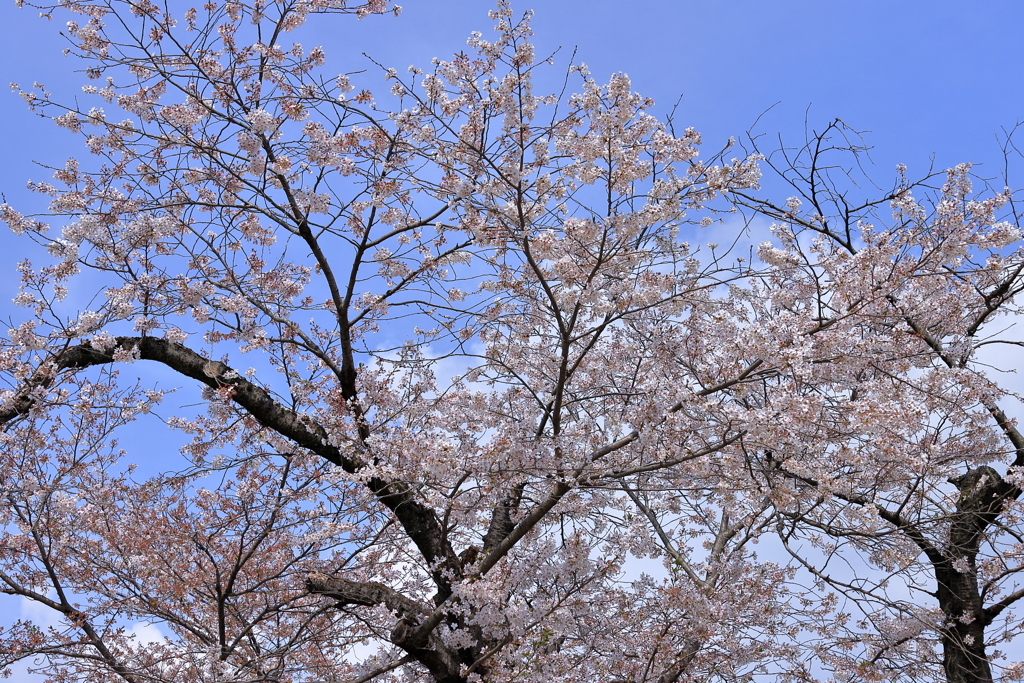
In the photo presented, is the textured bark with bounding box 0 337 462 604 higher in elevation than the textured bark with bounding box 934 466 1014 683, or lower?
higher

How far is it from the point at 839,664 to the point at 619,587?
2.68 meters

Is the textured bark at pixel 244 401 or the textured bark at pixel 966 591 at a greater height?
the textured bark at pixel 244 401

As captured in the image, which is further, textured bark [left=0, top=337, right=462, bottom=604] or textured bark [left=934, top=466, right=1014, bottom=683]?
textured bark [left=934, top=466, right=1014, bottom=683]

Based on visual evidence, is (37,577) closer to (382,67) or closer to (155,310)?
(155,310)

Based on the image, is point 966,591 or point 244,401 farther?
point 966,591

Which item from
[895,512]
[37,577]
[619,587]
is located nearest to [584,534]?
[619,587]

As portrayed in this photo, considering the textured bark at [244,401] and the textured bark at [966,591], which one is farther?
the textured bark at [966,591]

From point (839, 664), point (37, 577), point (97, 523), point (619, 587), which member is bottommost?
point (839, 664)

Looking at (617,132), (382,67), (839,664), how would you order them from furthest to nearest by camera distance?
(839,664), (382,67), (617,132)

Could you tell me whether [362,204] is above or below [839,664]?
above

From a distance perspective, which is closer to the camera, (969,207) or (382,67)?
(382,67)

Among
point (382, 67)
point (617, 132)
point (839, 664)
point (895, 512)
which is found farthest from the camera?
point (839, 664)

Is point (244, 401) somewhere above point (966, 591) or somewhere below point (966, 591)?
above

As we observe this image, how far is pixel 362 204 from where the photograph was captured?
680cm
